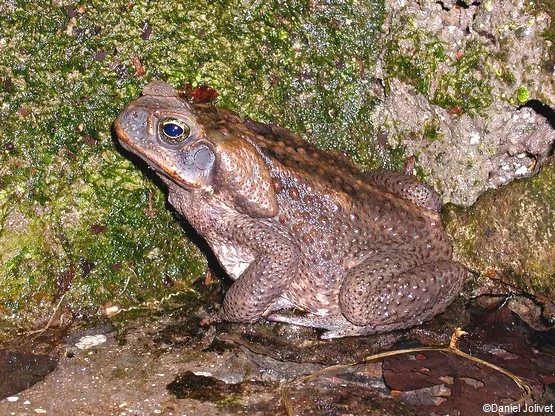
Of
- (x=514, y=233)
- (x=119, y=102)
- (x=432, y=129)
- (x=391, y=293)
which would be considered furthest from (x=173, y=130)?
(x=514, y=233)

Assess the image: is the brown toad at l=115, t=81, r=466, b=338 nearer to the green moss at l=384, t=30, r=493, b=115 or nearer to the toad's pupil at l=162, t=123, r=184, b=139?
the toad's pupil at l=162, t=123, r=184, b=139

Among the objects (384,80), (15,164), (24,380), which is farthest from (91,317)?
(384,80)

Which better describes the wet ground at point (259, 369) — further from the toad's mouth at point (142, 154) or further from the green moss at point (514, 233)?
the toad's mouth at point (142, 154)

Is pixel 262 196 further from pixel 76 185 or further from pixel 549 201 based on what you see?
pixel 549 201

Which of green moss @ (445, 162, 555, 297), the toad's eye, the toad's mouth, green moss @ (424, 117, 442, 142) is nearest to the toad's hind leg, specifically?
green moss @ (445, 162, 555, 297)

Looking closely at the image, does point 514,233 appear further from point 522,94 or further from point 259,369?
point 259,369

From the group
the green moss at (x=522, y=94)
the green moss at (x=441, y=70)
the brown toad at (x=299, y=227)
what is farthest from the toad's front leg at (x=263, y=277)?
the green moss at (x=522, y=94)
